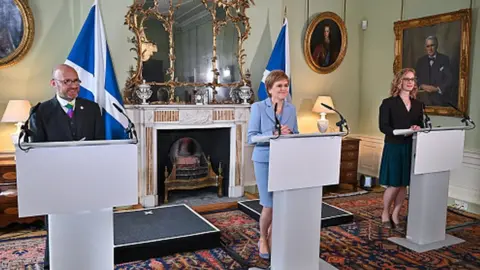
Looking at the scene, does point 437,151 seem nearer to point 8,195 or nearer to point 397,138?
point 397,138

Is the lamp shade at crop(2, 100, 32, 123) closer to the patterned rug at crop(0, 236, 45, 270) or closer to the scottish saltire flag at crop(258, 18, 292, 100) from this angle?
the patterned rug at crop(0, 236, 45, 270)

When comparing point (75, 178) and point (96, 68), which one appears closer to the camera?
point (75, 178)

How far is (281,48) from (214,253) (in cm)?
286

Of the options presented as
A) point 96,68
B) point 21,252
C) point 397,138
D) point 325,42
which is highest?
point 325,42

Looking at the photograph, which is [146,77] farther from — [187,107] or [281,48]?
[281,48]

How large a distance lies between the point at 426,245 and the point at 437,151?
31.1 inches

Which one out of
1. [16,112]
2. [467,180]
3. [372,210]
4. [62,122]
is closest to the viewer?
[62,122]

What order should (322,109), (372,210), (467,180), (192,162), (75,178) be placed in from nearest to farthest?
1. (75,178)
2. (372,210)
3. (467,180)
4. (192,162)
5. (322,109)

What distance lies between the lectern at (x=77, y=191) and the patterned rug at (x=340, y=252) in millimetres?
1065

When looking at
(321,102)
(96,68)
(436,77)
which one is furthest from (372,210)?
(96,68)

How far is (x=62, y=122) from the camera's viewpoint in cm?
248

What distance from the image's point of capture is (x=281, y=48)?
5234 millimetres

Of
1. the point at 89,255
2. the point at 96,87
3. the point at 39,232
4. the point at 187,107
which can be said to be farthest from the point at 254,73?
the point at 89,255

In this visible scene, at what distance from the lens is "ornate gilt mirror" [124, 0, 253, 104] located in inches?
185
